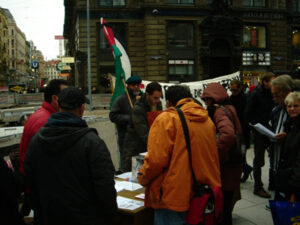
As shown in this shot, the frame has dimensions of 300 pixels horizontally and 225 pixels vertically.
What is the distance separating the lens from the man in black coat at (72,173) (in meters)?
2.46

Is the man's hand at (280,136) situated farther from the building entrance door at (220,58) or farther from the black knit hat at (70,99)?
the building entrance door at (220,58)

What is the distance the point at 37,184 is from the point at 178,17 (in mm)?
28195

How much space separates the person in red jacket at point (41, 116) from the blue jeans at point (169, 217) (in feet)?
4.71

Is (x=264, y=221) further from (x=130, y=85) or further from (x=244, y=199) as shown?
(x=130, y=85)

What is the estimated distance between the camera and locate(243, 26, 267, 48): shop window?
31.3 metres

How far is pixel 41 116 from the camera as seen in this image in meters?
3.28

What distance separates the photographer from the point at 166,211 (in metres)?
2.77

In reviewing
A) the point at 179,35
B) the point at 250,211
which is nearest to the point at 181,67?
the point at 179,35

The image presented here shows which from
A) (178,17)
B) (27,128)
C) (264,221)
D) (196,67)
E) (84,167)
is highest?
(178,17)

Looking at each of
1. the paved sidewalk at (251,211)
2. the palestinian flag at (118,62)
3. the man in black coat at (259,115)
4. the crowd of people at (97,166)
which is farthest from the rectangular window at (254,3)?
the crowd of people at (97,166)

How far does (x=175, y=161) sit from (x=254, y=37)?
102 ft

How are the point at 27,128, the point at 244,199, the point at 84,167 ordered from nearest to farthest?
1. the point at 84,167
2. the point at 27,128
3. the point at 244,199

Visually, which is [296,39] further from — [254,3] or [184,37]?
[184,37]

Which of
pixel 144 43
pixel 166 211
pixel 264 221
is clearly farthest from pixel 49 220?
pixel 144 43
